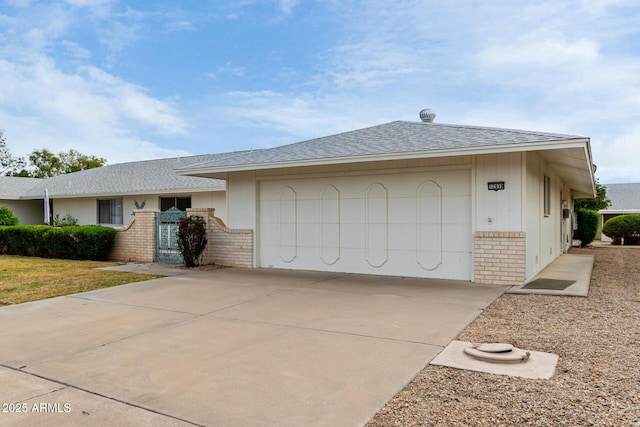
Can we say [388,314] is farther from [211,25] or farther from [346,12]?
[211,25]

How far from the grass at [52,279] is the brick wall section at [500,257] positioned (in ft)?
24.3

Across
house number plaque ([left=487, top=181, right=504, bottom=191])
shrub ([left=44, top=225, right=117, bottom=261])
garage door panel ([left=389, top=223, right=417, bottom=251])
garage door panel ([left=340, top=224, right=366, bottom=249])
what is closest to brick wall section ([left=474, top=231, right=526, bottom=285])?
house number plaque ([left=487, top=181, right=504, bottom=191])

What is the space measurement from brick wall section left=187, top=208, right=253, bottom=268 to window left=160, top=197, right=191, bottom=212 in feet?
26.9

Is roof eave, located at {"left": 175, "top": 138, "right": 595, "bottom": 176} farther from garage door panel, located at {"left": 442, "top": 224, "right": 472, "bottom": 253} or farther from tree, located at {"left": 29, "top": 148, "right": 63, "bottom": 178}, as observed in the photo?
tree, located at {"left": 29, "top": 148, "right": 63, "bottom": 178}

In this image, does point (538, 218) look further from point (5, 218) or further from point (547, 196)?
point (5, 218)

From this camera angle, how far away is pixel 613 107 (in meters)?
18.2

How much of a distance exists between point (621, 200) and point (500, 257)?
1263 inches

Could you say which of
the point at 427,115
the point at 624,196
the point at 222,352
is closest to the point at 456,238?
the point at 427,115

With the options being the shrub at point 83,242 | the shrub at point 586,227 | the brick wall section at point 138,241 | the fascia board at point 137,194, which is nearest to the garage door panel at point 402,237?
the brick wall section at point 138,241

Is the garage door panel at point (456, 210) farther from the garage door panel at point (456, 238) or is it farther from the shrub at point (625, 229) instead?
the shrub at point (625, 229)

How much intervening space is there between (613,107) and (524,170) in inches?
501

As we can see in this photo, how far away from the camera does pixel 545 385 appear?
12.5ft

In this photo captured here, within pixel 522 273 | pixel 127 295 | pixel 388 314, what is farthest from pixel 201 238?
pixel 522 273

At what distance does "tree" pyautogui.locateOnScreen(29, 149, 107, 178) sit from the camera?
48250 millimetres
